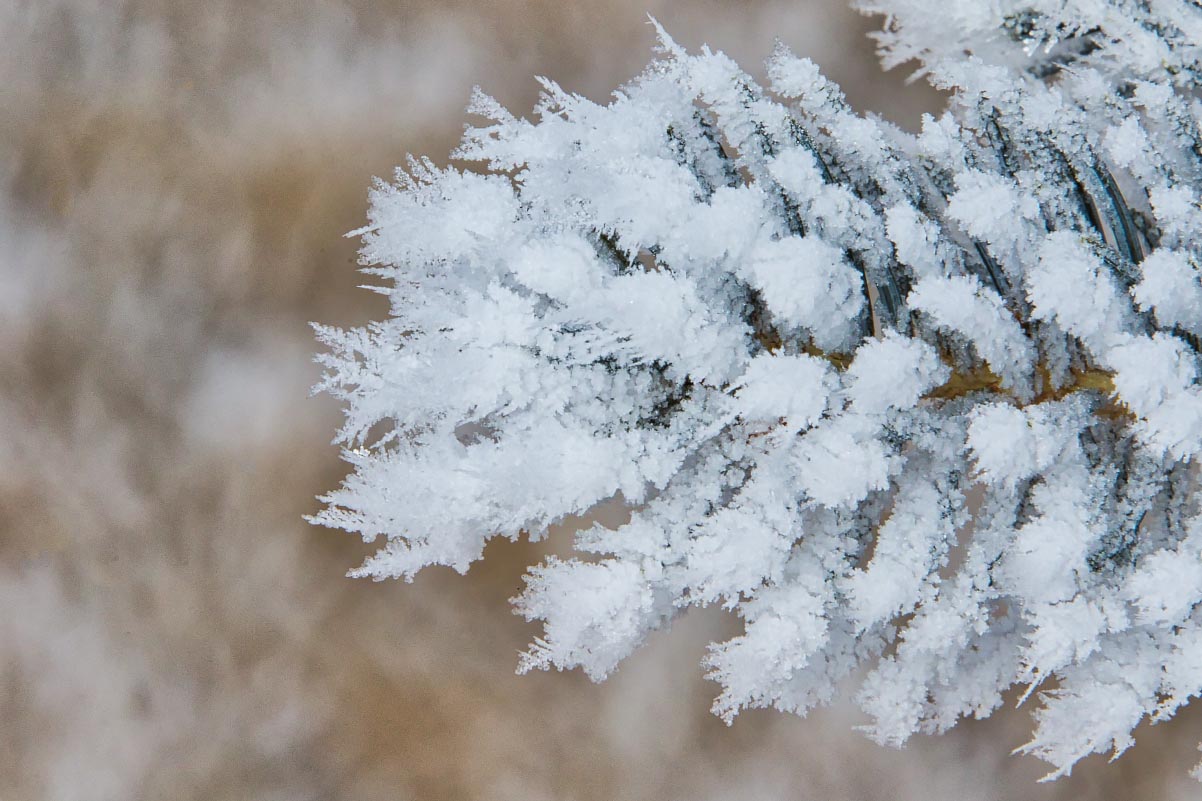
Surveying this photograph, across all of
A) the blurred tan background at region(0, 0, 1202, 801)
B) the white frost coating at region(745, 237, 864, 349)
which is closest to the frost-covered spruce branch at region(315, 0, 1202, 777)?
the white frost coating at region(745, 237, 864, 349)

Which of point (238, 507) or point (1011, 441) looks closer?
point (1011, 441)

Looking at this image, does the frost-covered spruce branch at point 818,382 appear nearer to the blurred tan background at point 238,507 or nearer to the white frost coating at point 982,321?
the white frost coating at point 982,321

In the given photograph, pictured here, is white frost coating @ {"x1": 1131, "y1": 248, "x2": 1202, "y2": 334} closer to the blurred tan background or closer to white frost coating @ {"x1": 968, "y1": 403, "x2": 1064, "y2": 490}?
white frost coating @ {"x1": 968, "y1": 403, "x2": 1064, "y2": 490}

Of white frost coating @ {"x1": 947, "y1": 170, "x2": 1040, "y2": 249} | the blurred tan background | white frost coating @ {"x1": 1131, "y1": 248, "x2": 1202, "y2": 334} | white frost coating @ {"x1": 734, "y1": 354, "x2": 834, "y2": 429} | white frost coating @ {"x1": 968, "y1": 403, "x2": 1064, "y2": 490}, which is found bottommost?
white frost coating @ {"x1": 968, "y1": 403, "x2": 1064, "y2": 490}

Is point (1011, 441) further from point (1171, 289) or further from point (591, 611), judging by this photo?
point (591, 611)

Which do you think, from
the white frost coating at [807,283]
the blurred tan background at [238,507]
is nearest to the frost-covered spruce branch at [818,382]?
the white frost coating at [807,283]

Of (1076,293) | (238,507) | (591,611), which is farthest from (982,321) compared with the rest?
(238,507)
